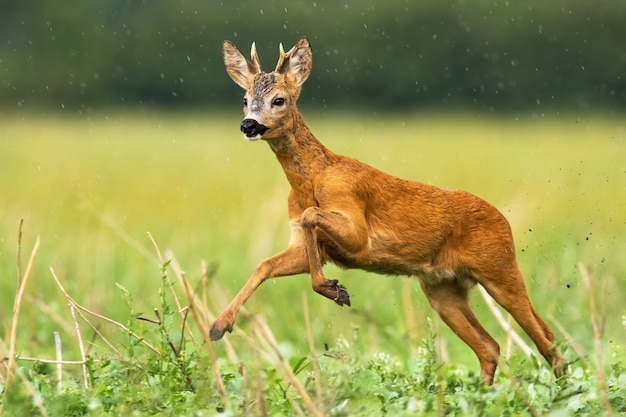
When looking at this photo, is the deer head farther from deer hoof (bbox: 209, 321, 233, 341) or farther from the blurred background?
deer hoof (bbox: 209, 321, 233, 341)

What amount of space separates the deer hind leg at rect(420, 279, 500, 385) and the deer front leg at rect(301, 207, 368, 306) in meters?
1.12

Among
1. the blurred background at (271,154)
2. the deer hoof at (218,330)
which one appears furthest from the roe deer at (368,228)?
the blurred background at (271,154)

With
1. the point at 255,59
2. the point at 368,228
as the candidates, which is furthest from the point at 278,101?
the point at 368,228

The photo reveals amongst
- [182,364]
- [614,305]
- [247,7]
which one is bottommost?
[614,305]

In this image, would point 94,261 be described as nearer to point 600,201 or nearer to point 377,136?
point 600,201

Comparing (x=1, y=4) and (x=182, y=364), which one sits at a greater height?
(x=1, y=4)

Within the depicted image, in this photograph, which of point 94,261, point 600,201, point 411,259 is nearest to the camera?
point 411,259

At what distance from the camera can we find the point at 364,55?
1906 inches

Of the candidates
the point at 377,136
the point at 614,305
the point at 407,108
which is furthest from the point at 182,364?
the point at 407,108

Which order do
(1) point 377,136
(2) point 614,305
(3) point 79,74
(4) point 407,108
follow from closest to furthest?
(2) point 614,305 < (1) point 377,136 < (4) point 407,108 < (3) point 79,74

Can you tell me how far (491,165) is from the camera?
26.5 metres

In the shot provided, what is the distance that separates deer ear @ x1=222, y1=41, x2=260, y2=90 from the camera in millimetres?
7617

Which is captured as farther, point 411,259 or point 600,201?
point 600,201

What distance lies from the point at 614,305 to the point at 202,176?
547 inches
